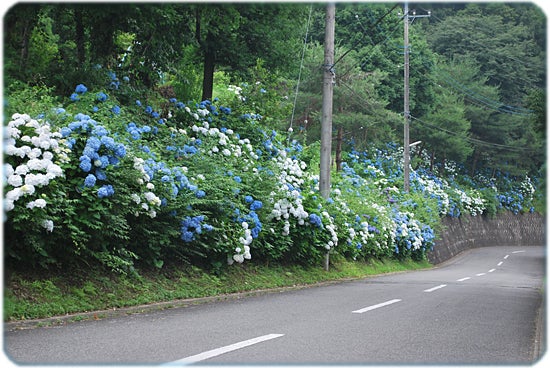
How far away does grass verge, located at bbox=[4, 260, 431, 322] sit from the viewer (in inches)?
370

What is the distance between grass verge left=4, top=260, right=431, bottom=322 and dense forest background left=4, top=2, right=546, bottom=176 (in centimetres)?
449

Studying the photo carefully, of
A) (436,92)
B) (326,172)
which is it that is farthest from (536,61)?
(326,172)

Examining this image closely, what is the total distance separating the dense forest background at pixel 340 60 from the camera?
15773 mm

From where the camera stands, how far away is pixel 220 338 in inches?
308

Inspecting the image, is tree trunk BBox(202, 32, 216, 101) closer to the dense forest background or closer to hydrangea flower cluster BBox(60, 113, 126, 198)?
the dense forest background

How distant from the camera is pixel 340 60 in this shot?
34.5 m

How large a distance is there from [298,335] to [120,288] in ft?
13.5

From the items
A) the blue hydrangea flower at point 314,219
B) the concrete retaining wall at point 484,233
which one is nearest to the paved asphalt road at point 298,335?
the blue hydrangea flower at point 314,219

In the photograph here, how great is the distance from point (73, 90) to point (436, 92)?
4564cm

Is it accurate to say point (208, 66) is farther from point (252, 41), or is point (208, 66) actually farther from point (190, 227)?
point (190, 227)

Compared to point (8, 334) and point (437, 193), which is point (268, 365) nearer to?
point (8, 334)

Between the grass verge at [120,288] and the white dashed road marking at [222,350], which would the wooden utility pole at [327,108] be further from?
the white dashed road marking at [222,350]

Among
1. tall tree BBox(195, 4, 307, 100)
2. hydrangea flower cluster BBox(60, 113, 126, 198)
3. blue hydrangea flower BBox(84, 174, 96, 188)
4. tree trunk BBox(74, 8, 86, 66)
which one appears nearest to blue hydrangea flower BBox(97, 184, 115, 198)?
hydrangea flower cluster BBox(60, 113, 126, 198)

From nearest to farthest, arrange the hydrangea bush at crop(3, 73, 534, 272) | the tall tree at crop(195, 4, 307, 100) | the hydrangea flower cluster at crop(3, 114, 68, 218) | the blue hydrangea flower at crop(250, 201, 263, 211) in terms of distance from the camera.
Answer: the hydrangea flower cluster at crop(3, 114, 68, 218) → the hydrangea bush at crop(3, 73, 534, 272) → the blue hydrangea flower at crop(250, 201, 263, 211) → the tall tree at crop(195, 4, 307, 100)
